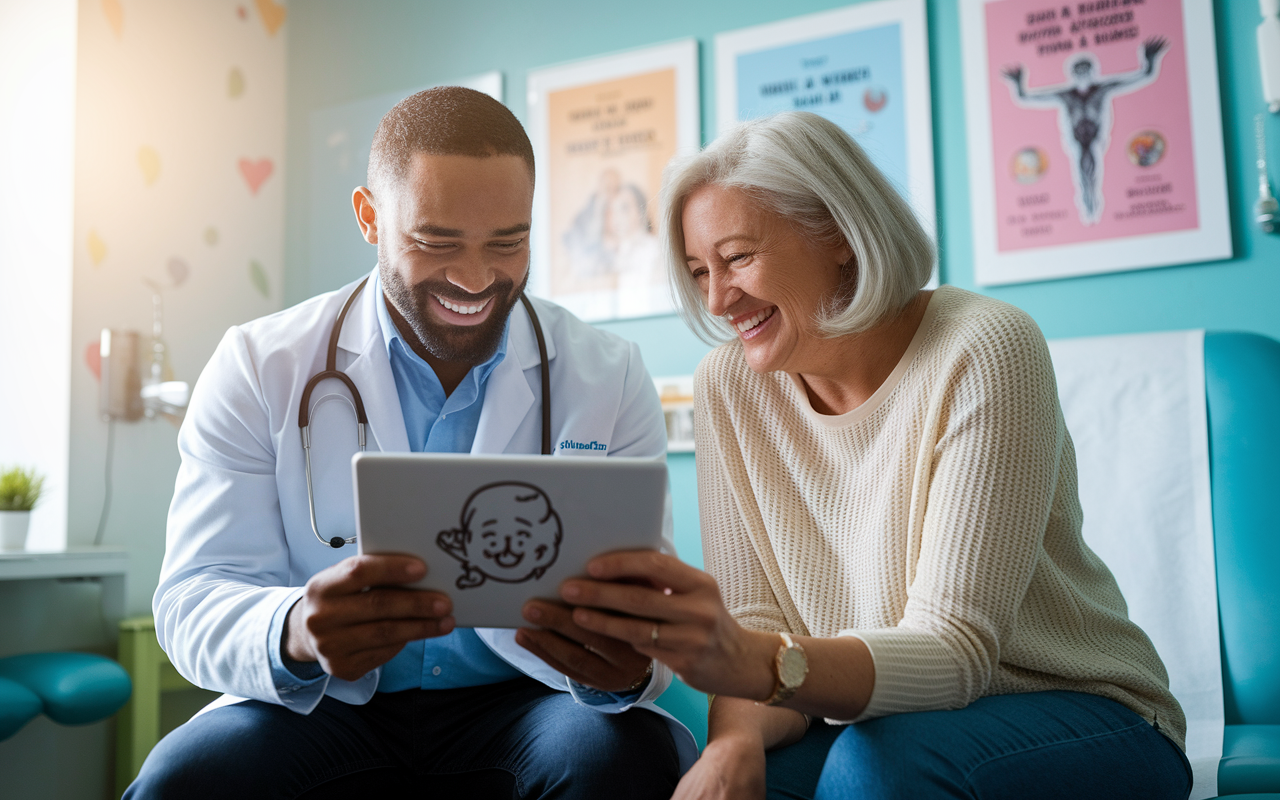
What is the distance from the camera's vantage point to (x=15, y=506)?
197cm

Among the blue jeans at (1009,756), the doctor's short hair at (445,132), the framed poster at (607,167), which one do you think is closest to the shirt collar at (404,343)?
the doctor's short hair at (445,132)

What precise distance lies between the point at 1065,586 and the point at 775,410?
40 centimetres

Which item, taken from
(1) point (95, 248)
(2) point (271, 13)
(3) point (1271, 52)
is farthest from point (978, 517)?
(2) point (271, 13)

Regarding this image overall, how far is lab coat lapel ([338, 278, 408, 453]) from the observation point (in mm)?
1195

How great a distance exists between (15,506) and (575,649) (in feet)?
5.35

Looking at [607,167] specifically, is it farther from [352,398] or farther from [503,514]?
[503,514]

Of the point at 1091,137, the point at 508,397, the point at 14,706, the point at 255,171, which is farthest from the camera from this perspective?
the point at 255,171

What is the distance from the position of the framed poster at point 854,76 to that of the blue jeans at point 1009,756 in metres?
1.26

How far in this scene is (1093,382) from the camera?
1.69 metres

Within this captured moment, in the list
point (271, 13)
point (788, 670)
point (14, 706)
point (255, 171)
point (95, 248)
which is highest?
point (271, 13)

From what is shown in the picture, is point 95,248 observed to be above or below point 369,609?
above

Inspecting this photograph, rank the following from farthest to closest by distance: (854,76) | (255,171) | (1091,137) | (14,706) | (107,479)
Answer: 1. (255,171)
2. (107,479)
3. (854,76)
4. (1091,137)
5. (14,706)

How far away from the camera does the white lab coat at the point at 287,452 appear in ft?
3.43

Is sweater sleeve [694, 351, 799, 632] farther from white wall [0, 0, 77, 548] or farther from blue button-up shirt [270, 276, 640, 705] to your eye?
white wall [0, 0, 77, 548]
